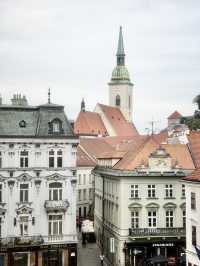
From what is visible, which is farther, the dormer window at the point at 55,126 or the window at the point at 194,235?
the dormer window at the point at 55,126

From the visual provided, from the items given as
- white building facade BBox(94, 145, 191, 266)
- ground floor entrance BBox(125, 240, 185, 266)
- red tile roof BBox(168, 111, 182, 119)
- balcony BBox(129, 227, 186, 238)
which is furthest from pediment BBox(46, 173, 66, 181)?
red tile roof BBox(168, 111, 182, 119)

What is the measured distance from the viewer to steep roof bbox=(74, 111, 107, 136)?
131875 mm

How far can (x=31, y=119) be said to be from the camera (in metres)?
53.3

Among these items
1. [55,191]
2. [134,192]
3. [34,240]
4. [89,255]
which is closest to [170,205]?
[134,192]

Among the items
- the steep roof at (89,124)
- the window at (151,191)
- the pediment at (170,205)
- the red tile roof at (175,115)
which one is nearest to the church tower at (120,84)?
the steep roof at (89,124)

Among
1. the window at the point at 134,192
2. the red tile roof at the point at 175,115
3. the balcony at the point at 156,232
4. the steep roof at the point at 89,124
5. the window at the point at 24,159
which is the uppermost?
the red tile roof at the point at 175,115

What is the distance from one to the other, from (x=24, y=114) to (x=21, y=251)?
44.1 feet

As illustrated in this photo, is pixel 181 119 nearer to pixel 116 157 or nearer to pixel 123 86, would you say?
pixel 123 86

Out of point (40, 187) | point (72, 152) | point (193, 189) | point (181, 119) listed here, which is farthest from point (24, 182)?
point (181, 119)

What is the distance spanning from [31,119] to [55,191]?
7622 millimetres

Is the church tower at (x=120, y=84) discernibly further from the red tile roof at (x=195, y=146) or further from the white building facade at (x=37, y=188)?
the white building facade at (x=37, y=188)

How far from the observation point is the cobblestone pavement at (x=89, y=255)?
5617 cm

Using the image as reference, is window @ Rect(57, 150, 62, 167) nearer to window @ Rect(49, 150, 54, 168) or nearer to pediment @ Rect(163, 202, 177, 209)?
window @ Rect(49, 150, 54, 168)

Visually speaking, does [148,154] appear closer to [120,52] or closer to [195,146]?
[195,146]
